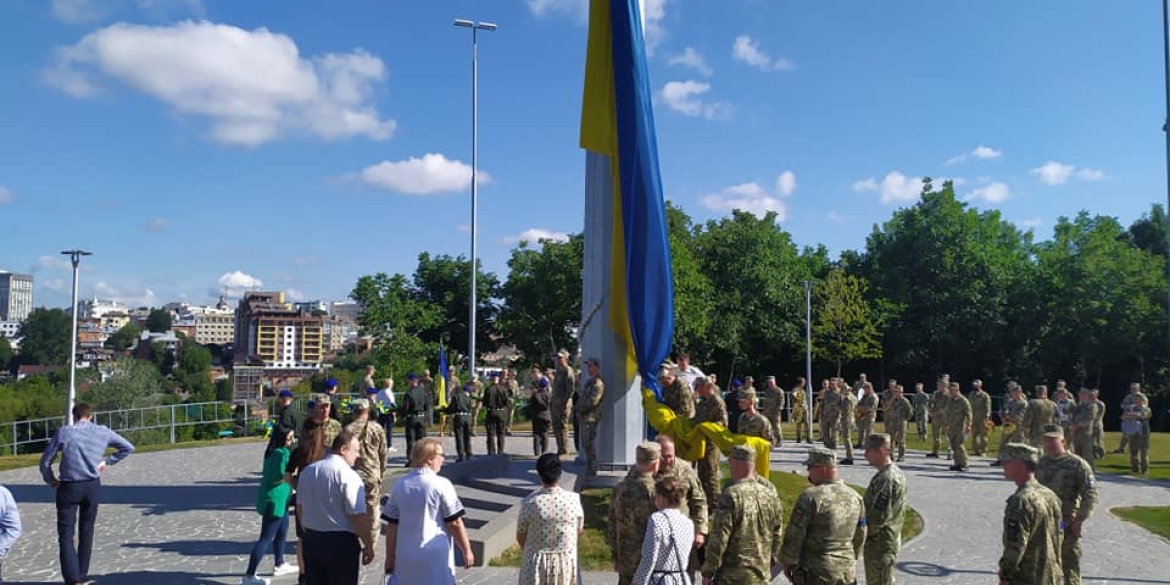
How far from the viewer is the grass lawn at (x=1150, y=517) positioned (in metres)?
12.3

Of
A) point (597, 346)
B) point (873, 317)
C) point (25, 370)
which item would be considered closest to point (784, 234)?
point (873, 317)

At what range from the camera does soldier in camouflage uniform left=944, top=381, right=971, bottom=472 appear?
59.4 ft

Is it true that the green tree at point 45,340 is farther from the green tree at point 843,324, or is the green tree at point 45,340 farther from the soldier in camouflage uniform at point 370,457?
the soldier in camouflage uniform at point 370,457

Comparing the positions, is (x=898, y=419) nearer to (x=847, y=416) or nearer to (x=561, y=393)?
(x=847, y=416)

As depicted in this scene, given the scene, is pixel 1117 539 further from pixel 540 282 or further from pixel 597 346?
pixel 540 282

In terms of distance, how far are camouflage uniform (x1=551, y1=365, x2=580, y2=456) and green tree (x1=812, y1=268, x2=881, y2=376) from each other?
21285mm

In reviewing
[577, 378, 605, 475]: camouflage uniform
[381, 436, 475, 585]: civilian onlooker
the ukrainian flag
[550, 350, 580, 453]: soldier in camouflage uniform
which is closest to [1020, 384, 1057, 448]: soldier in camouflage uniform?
the ukrainian flag

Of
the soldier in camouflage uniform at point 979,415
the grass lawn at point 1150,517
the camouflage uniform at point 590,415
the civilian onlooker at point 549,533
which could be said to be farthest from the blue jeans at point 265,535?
the soldier in camouflage uniform at point 979,415

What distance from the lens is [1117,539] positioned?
38.0 ft

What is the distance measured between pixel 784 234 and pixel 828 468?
1558 inches

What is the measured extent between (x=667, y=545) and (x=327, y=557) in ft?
8.56

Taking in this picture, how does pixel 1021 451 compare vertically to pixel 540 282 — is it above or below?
below

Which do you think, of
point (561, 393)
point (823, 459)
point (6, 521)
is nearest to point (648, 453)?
point (823, 459)

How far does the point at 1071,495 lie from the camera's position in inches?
311
